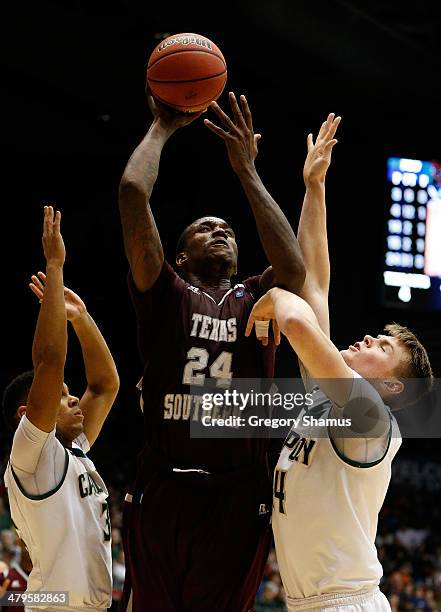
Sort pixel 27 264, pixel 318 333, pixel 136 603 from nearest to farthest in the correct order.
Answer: pixel 318 333 < pixel 136 603 < pixel 27 264

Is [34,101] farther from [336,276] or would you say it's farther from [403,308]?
[403,308]

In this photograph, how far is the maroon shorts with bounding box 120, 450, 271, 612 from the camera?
3.63 meters

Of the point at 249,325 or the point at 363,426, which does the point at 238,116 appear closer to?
the point at 249,325

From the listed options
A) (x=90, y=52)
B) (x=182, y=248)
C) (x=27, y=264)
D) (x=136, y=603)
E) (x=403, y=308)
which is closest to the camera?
(x=136, y=603)

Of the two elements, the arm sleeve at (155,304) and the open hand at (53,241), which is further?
the open hand at (53,241)

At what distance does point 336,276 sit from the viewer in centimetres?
1124

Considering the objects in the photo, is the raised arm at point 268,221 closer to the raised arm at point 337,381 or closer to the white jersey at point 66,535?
the raised arm at point 337,381

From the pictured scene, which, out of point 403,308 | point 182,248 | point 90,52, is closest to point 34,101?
point 90,52

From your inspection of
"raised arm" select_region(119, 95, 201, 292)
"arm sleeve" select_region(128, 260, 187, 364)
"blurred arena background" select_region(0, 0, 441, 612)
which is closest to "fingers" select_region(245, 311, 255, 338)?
"arm sleeve" select_region(128, 260, 187, 364)

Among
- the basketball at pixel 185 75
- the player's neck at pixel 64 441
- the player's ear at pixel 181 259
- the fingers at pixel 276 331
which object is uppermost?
the basketball at pixel 185 75

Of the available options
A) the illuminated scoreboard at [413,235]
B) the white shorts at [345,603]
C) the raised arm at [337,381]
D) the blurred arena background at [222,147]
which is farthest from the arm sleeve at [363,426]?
the illuminated scoreboard at [413,235]

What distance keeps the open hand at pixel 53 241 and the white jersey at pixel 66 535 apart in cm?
67

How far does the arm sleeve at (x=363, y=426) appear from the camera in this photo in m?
3.45

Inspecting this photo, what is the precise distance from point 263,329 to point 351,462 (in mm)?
633
